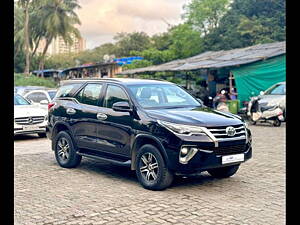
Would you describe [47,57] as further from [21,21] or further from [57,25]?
[57,25]

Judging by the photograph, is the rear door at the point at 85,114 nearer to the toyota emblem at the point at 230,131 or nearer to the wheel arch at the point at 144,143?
the wheel arch at the point at 144,143

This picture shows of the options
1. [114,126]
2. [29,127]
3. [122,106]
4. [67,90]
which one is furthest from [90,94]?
[29,127]

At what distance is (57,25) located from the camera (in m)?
49.9

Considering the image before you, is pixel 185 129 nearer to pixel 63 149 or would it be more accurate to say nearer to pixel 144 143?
pixel 144 143

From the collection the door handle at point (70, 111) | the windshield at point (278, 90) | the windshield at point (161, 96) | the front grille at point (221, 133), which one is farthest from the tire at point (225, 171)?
the windshield at point (278, 90)

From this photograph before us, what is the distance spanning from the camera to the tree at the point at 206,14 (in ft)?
141

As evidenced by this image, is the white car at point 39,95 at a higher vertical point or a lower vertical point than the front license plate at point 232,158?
higher

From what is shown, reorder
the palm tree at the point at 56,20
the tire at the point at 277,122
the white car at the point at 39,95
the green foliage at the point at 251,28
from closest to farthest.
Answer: the tire at the point at 277,122, the white car at the point at 39,95, the green foliage at the point at 251,28, the palm tree at the point at 56,20

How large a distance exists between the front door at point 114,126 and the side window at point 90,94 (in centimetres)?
25

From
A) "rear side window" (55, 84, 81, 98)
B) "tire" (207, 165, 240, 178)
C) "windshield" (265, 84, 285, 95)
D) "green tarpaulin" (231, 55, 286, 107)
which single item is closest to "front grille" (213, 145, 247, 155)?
"tire" (207, 165, 240, 178)

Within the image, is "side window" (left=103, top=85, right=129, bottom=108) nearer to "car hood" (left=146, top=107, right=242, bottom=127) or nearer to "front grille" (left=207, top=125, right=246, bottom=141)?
"car hood" (left=146, top=107, right=242, bottom=127)

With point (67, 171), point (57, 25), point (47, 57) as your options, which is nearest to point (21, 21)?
point (57, 25)

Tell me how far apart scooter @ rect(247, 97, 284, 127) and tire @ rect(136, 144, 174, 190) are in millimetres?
10264

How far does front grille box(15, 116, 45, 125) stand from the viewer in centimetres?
1281
